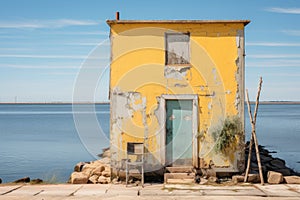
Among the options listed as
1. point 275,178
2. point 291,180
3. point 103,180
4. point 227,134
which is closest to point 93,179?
point 103,180

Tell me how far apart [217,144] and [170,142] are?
151cm

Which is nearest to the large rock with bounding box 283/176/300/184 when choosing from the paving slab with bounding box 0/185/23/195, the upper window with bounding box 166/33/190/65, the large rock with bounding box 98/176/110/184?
the upper window with bounding box 166/33/190/65

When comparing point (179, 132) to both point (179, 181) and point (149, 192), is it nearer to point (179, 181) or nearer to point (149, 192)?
point (179, 181)

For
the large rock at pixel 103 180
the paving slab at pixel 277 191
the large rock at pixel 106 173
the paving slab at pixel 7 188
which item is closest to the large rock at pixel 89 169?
the large rock at pixel 106 173

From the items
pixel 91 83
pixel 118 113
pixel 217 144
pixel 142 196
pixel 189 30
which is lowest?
pixel 142 196

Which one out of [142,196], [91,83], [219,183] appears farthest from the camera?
[91,83]

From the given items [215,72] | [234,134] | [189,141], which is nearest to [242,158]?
[234,134]

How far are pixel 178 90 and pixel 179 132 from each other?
4.50ft

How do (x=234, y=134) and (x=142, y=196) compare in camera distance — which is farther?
Result: (x=234, y=134)

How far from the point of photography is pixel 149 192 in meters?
12.0

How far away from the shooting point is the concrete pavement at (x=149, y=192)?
444 inches

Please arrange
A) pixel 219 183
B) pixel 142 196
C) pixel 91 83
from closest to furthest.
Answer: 1. pixel 142 196
2. pixel 219 183
3. pixel 91 83

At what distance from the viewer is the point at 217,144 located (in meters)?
13.8

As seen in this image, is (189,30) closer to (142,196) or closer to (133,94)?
(133,94)
